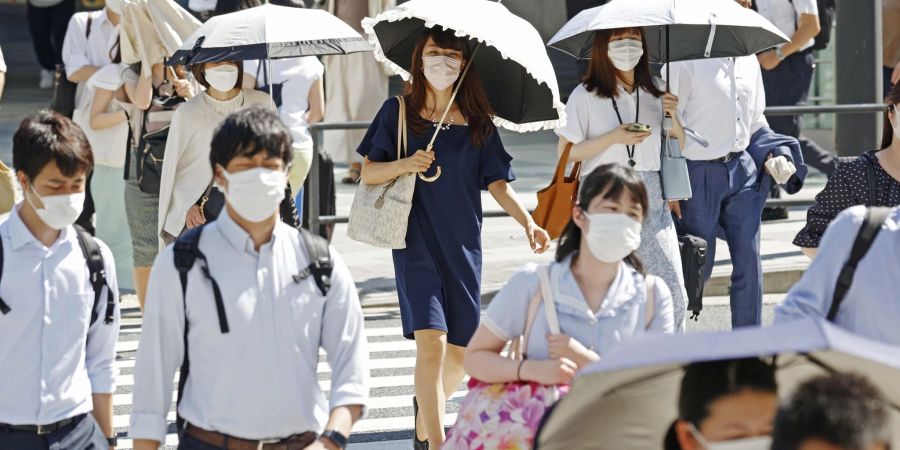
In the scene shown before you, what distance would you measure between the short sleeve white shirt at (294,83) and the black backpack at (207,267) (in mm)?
5241

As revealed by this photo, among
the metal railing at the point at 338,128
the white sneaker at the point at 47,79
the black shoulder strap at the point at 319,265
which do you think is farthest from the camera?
the white sneaker at the point at 47,79

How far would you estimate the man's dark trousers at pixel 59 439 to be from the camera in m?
4.54

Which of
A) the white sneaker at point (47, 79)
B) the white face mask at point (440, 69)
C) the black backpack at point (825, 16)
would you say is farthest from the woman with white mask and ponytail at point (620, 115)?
the white sneaker at point (47, 79)

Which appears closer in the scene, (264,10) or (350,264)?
(264,10)

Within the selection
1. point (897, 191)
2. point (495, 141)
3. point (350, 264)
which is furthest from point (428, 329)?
point (350, 264)

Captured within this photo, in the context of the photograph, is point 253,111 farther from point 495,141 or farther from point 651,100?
point 651,100

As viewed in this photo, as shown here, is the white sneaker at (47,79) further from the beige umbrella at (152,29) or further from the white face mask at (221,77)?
the white face mask at (221,77)

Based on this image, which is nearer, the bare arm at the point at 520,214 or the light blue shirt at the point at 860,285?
the light blue shirt at the point at 860,285

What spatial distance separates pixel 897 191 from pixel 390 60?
2468 millimetres

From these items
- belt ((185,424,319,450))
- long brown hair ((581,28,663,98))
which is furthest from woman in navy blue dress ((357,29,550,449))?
belt ((185,424,319,450))

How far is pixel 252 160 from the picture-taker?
4324 mm

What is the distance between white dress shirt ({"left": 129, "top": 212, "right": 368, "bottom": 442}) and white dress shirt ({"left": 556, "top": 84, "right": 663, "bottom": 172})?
Answer: 10.0ft

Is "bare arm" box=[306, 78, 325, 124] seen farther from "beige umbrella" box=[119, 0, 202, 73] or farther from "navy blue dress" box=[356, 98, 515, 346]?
"navy blue dress" box=[356, 98, 515, 346]

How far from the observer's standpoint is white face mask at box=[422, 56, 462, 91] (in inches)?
262
